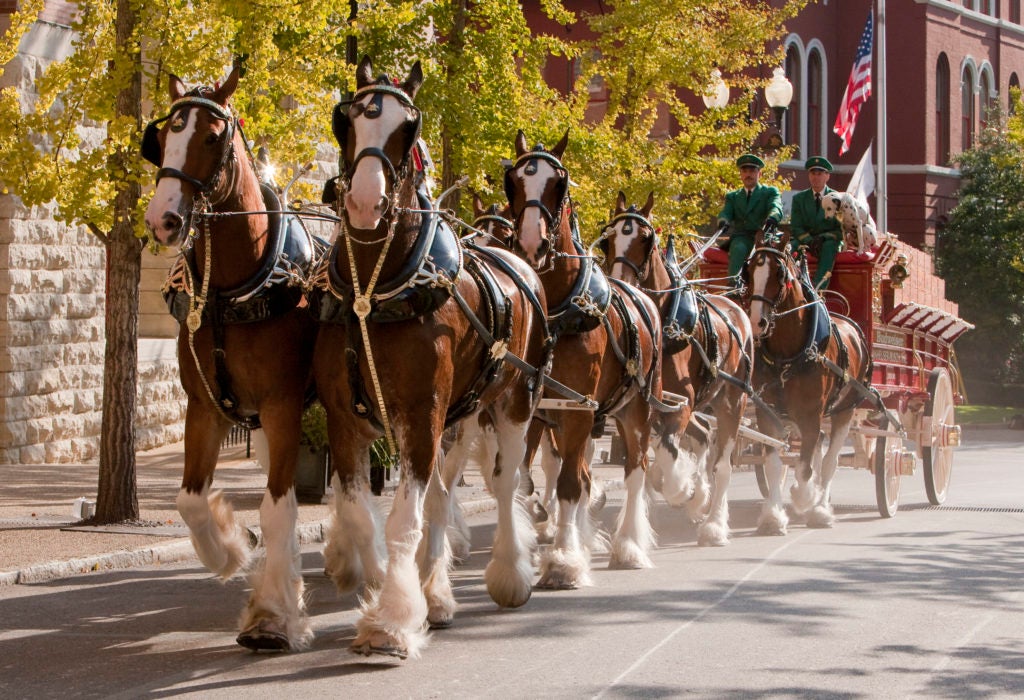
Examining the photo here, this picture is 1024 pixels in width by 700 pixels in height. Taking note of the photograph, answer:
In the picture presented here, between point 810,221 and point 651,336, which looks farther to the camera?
point 810,221

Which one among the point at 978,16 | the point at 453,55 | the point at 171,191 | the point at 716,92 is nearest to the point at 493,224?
the point at 171,191

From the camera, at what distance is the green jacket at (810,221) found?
14.4 m

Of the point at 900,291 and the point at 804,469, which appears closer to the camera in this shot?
the point at 804,469

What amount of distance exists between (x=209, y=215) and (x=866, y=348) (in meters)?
8.68

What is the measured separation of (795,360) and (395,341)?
6.63 metres

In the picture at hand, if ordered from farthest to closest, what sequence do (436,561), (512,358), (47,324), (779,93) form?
(779,93) → (47,324) → (512,358) → (436,561)

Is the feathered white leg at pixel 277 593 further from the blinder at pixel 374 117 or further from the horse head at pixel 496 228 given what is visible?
the horse head at pixel 496 228

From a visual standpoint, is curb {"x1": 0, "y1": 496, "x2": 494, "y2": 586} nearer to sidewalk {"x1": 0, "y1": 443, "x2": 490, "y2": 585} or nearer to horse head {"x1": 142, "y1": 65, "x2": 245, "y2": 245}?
sidewalk {"x1": 0, "y1": 443, "x2": 490, "y2": 585}

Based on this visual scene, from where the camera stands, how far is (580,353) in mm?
9406

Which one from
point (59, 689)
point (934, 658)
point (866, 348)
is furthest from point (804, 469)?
point (59, 689)

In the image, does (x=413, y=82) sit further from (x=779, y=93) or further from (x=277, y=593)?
(x=779, y=93)

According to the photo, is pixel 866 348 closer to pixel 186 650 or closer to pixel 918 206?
pixel 186 650

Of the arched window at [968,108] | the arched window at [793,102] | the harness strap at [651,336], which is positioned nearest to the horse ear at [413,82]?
the harness strap at [651,336]

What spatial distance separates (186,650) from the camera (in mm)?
7090
